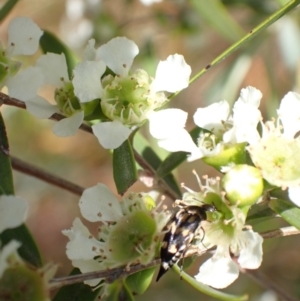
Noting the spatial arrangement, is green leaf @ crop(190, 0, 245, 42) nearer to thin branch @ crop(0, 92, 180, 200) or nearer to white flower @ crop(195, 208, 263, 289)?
thin branch @ crop(0, 92, 180, 200)

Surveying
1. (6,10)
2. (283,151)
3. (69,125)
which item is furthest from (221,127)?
(6,10)

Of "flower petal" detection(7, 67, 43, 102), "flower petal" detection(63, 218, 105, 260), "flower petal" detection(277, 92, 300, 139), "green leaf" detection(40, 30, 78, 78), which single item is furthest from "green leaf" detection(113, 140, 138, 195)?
"green leaf" detection(40, 30, 78, 78)

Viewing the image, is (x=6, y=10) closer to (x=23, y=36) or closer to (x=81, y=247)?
(x=23, y=36)

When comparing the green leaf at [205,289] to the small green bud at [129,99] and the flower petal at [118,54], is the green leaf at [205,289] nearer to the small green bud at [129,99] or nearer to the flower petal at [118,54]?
the small green bud at [129,99]

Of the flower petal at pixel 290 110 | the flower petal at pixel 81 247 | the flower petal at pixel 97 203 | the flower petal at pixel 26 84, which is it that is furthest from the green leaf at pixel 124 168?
the flower petal at pixel 290 110

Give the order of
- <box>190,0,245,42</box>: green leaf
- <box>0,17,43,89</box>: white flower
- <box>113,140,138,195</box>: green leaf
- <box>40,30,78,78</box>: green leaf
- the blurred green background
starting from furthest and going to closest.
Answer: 1. the blurred green background
2. <box>190,0,245,42</box>: green leaf
3. <box>40,30,78,78</box>: green leaf
4. <box>0,17,43,89</box>: white flower
5. <box>113,140,138,195</box>: green leaf
